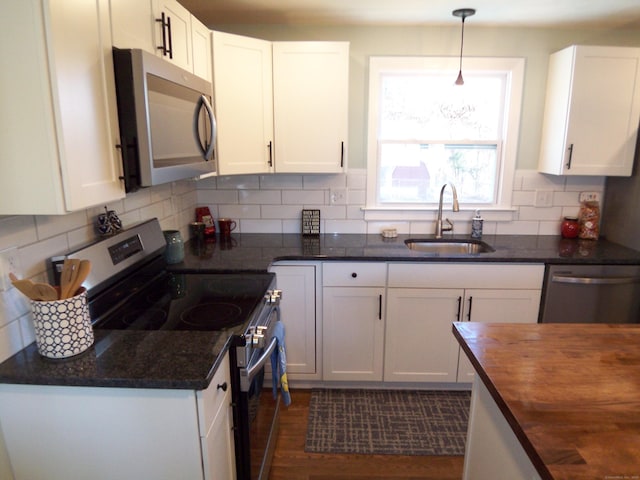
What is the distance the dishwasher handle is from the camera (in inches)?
94.2

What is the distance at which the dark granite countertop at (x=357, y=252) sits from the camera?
2.31 metres

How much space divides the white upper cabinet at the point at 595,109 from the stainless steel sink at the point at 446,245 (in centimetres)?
68

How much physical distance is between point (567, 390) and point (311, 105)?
1.99 meters

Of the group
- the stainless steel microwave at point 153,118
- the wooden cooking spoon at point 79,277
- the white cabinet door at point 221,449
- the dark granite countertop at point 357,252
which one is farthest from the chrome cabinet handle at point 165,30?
the white cabinet door at point 221,449

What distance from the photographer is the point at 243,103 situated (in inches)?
94.5

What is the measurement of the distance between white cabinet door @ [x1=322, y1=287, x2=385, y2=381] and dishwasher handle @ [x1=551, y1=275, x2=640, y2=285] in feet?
3.31

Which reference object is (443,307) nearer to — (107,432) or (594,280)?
(594,280)

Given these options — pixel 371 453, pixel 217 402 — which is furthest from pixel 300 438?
pixel 217 402

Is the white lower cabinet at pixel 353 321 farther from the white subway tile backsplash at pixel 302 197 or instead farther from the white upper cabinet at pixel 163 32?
the white upper cabinet at pixel 163 32

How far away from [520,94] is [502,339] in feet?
6.60

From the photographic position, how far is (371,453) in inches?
84.0

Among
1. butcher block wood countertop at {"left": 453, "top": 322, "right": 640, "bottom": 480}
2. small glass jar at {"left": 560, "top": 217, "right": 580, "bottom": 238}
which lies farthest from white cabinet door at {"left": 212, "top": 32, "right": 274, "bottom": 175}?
small glass jar at {"left": 560, "top": 217, "right": 580, "bottom": 238}

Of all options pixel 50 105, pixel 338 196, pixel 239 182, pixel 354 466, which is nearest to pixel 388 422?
pixel 354 466

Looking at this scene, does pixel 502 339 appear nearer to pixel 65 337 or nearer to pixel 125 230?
pixel 65 337
